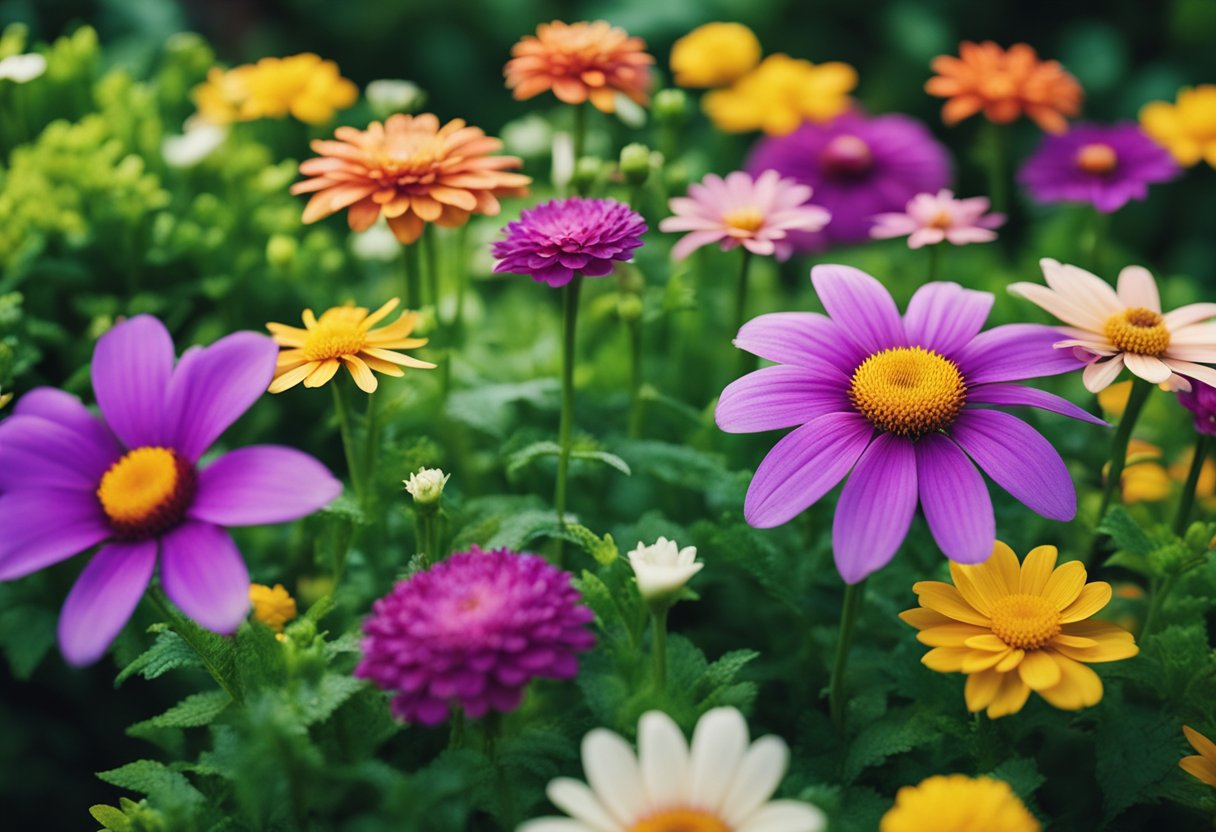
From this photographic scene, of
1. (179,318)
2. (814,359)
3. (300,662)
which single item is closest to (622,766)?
(300,662)

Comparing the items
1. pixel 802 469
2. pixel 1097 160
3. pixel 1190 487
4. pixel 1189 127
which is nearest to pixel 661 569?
pixel 802 469

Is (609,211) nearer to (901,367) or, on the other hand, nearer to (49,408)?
(901,367)

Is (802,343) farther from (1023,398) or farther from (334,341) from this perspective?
(334,341)

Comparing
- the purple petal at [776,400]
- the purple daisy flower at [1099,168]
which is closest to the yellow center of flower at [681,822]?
the purple petal at [776,400]

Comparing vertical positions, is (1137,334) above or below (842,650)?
above

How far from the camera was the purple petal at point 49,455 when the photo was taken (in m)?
0.69

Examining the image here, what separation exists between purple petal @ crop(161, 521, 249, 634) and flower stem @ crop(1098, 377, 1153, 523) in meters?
0.65

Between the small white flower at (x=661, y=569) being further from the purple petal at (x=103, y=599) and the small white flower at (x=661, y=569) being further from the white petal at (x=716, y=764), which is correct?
the purple petal at (x=103, y=599)

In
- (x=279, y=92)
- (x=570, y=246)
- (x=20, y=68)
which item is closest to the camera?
(x=570, y=246)

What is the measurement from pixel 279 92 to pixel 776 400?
2.59 ft

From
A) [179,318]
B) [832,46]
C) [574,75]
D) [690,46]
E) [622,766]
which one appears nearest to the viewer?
[622,766]

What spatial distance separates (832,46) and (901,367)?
1.48 m

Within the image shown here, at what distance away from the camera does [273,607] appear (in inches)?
34.6

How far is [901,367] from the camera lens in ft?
2.63
